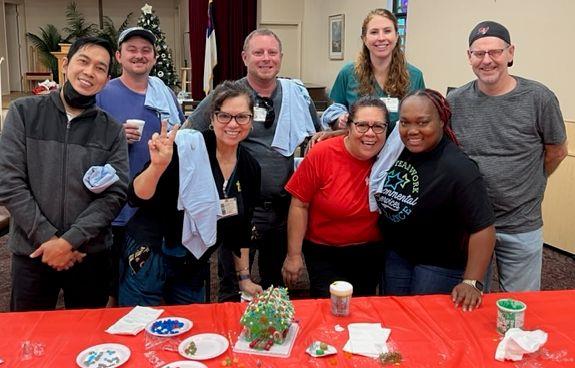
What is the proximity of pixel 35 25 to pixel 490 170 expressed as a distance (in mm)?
12219

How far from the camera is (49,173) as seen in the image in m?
1.95

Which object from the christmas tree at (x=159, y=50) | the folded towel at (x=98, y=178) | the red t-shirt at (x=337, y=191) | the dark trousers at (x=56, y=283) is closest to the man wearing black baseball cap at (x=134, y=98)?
the dark trousers at (x=56, y=283)

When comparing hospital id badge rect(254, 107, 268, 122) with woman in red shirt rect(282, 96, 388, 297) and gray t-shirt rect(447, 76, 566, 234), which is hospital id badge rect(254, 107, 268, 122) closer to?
woman in red shirt rect(282, 96, 388, 297)

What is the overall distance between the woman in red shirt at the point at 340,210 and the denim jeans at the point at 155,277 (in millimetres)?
477

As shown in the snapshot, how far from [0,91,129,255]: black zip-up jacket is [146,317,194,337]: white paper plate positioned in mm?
512

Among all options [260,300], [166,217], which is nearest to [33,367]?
[260,300]

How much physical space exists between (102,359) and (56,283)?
75cm

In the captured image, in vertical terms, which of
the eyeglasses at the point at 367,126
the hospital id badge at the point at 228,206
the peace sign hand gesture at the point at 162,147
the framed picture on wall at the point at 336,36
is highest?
the framed picture on wall at the point at 336,36

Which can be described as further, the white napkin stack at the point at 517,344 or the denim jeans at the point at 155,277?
the denim jeans at the point at 155,277

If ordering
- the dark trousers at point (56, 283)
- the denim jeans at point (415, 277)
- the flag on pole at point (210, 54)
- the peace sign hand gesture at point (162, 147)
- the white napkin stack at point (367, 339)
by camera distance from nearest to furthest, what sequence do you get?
1. the white napkin stack at point (367, 339)
2. the peace sign hand gesture at point (162, 147)
3. the dark trousers at point (56, 283)
4. the denim jeans at point (415, 277)
5. the flag on pole at point (210, 54)

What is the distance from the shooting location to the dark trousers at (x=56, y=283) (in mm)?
2025

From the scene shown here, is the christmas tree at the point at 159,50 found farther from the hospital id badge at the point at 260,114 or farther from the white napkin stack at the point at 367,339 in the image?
the white napkin stack at the point at 367,339

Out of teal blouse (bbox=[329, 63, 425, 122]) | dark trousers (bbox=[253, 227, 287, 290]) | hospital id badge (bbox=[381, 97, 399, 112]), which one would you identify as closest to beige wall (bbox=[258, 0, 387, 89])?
teal blouse (bbox=[329, 63, 425, 122])

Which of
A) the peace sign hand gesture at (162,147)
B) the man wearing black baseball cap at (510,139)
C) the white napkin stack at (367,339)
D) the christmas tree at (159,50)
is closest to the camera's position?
the white napkin stack at (367,339)
